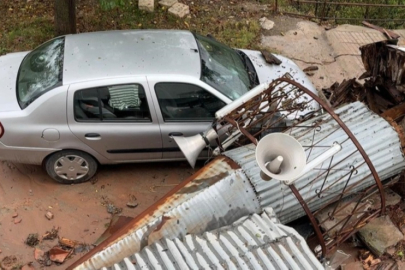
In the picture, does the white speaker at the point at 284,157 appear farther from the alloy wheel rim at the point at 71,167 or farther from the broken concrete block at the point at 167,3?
the broken concrete block at the point at 167,3

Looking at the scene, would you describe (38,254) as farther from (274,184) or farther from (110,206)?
(274,184)

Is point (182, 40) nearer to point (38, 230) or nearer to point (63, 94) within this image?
point (63, 94)

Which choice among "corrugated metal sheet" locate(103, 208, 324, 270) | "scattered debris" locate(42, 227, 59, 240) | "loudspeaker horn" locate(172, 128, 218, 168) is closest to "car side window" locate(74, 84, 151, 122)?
"loudspeaker horn" locate(172, 128, 218, 168)

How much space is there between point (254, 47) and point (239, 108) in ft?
12.6

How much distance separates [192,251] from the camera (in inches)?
127

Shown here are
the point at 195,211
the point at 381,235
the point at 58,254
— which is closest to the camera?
the point at 195,211

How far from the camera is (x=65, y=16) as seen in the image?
23.1ft

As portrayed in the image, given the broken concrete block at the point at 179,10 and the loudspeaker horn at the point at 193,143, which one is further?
the broken concrete block at the point at 179,10

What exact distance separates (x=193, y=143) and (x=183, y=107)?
0.81 metres

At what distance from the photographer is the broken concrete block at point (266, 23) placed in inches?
332

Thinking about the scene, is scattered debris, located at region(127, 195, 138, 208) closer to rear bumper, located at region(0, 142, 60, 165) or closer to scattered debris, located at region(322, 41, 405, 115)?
rear bumper, located at region(0, 142, 60, 165)

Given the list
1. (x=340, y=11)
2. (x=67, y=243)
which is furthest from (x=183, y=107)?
(x=340, y=11)

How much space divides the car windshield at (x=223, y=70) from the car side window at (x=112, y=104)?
76 centimetres

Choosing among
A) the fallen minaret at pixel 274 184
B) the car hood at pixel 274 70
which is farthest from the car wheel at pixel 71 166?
the car hood at pixel 274 70
